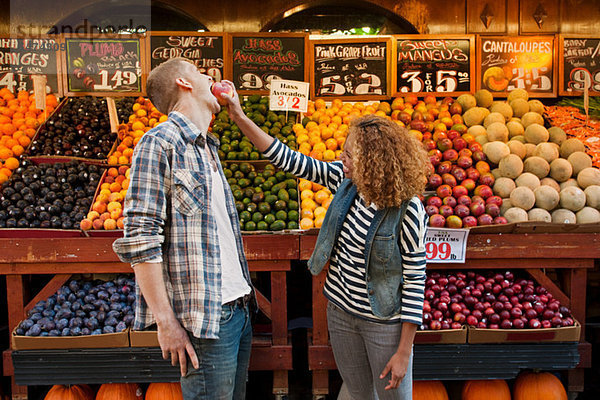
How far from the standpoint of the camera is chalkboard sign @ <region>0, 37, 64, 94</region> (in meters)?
4.73

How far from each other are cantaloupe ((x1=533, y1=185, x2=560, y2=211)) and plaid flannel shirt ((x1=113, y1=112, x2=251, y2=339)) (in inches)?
106

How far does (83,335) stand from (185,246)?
1.62 meters

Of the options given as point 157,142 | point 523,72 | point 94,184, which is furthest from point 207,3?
point 157,142

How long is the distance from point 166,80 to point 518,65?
4.09 meters

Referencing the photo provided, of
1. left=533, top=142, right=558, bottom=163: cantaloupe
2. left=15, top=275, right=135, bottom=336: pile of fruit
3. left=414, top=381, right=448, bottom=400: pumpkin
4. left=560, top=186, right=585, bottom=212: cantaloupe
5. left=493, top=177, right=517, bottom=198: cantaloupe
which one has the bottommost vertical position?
left=414, top=381, right=448, bottom=400: pumpkin

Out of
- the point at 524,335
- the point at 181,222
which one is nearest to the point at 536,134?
the point at 524,335

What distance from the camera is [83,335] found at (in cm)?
267

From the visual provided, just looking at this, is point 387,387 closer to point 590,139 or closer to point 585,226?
point 585,226

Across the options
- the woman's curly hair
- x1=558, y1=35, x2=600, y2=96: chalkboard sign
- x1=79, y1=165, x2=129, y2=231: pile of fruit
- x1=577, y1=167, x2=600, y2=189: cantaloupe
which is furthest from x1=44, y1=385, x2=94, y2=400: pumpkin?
x1=558, y1=35, x2=600, y2=96: chalkboard sign

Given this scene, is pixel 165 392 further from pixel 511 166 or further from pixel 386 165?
pixel 511 166

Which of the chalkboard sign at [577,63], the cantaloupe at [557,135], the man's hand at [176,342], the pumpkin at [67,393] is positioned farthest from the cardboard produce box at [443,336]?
the chalkboard sign at [577,63]

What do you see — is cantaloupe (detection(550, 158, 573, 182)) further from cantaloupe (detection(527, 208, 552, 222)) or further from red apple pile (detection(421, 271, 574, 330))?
red apple pile (detection(421, 271, 574, 330))

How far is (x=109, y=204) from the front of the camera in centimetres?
316

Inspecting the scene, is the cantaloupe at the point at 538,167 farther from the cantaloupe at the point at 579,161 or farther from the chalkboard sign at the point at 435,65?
the chalkboard sign at the point at 435,65
